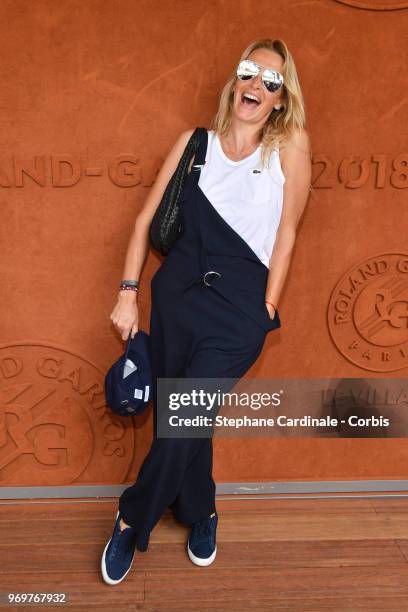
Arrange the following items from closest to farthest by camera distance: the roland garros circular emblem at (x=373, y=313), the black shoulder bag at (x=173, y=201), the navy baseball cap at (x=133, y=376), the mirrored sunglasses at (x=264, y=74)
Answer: the mirrored sunglasses at (x=264, y=74) → the black shoulder bag at (x=173, y=201) → the navy baseball cap at (x=133, y=376) → the roland garros circular emblem at (x=373, y=313)

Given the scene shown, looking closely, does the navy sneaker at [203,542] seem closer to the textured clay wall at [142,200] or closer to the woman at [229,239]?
the woman at [229,239]

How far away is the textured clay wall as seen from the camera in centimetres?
204

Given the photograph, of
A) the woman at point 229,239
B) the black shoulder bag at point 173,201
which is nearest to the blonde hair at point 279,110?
the woman at point 229,239

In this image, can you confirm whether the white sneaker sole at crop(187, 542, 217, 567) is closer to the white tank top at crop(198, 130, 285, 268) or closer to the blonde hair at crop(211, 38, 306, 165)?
the white tank top at crop(198, 130, 285, 268)

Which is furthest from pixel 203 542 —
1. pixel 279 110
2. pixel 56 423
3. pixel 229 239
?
pixel 279 110

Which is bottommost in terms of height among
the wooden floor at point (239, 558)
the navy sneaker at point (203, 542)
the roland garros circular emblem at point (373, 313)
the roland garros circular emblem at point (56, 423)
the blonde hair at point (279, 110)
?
the wooden floor at point (239, 558)

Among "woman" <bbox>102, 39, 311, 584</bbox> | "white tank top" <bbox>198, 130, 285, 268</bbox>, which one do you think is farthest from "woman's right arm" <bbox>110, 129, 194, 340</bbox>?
"white tank top" <bbox>198, 130, 285, 268</bbox>

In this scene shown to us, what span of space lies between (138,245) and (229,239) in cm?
36

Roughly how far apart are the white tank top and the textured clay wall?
0.96ft

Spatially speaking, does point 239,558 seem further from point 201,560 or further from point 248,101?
point 248,101

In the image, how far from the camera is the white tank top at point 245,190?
6.31ft

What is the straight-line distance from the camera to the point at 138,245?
6.80ft

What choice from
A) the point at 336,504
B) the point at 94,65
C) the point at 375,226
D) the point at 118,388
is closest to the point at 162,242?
the point at 118,388

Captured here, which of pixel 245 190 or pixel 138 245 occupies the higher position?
pixel 245 190
